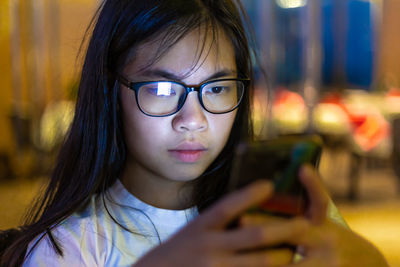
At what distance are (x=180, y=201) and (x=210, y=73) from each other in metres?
0.24

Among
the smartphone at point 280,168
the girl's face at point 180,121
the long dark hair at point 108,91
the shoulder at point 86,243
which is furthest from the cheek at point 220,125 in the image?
the smartphone at point 280,168

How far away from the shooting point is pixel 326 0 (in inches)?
262

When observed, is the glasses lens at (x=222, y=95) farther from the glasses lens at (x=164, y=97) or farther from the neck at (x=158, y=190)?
the neck at (x=158, y=190)

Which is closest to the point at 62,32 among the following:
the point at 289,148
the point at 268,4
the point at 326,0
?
the point at 268,4

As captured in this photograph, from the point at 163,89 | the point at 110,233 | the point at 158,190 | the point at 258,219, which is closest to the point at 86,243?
the point at 110,233

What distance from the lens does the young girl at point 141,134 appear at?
2.46ft

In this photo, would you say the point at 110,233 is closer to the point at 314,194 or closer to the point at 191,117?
the point at 191,117

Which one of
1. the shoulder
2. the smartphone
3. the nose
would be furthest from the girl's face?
the smartphone

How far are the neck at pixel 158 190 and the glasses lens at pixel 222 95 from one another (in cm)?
17

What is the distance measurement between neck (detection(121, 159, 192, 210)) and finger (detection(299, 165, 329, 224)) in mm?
476

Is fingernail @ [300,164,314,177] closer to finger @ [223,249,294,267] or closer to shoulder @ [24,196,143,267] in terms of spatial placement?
finger @ [223,249,294,267]

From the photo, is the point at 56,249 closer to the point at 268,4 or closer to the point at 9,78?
the point at 268,4

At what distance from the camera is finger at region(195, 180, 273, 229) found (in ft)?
1.17

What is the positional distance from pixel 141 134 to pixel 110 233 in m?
0.17
